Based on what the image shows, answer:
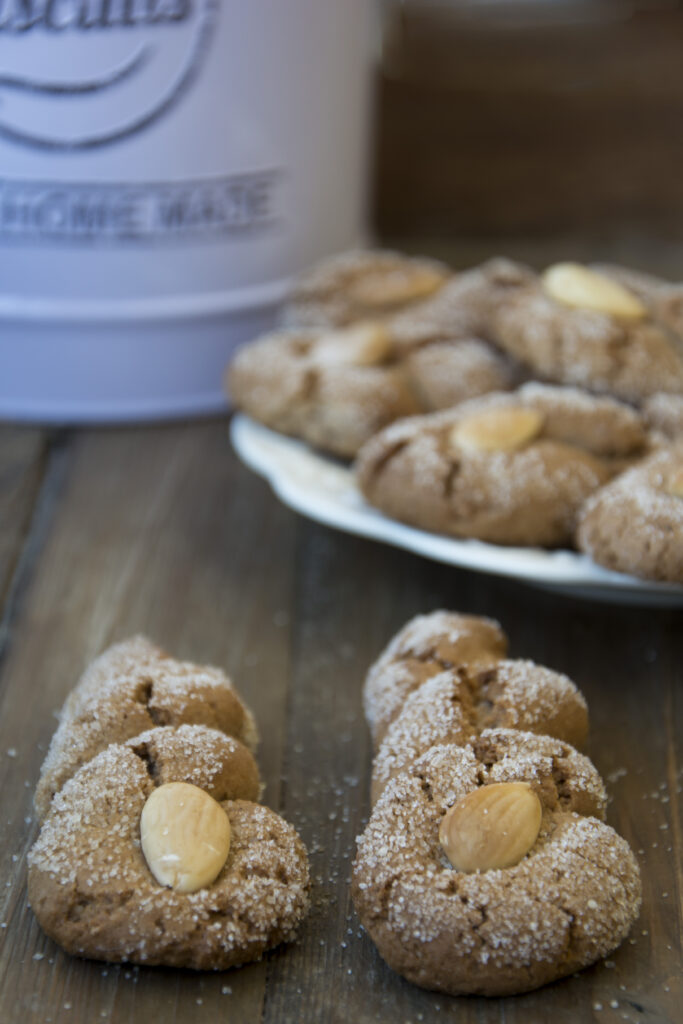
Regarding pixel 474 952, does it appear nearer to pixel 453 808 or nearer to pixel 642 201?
pixel 453 808

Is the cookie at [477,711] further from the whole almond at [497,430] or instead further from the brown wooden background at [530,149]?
the brown wooden background at [530,149]

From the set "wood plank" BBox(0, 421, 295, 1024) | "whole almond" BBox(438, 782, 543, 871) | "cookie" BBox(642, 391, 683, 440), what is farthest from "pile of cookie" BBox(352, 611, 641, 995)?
"cookie" BBox(642, 391, 683, 440)

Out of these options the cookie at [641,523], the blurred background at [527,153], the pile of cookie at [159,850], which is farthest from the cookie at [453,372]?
the blurred background at [527,153]

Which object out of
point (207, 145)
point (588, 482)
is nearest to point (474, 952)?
point (588, 482)

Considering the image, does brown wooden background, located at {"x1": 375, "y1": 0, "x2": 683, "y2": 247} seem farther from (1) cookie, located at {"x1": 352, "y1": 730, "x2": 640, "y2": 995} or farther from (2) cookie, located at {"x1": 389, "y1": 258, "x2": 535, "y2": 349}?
(1) cookie, located at {"x1": 352, "y1": 730, "x2": 640, "y2": 995}

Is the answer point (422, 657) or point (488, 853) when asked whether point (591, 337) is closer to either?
point (422, 657)
